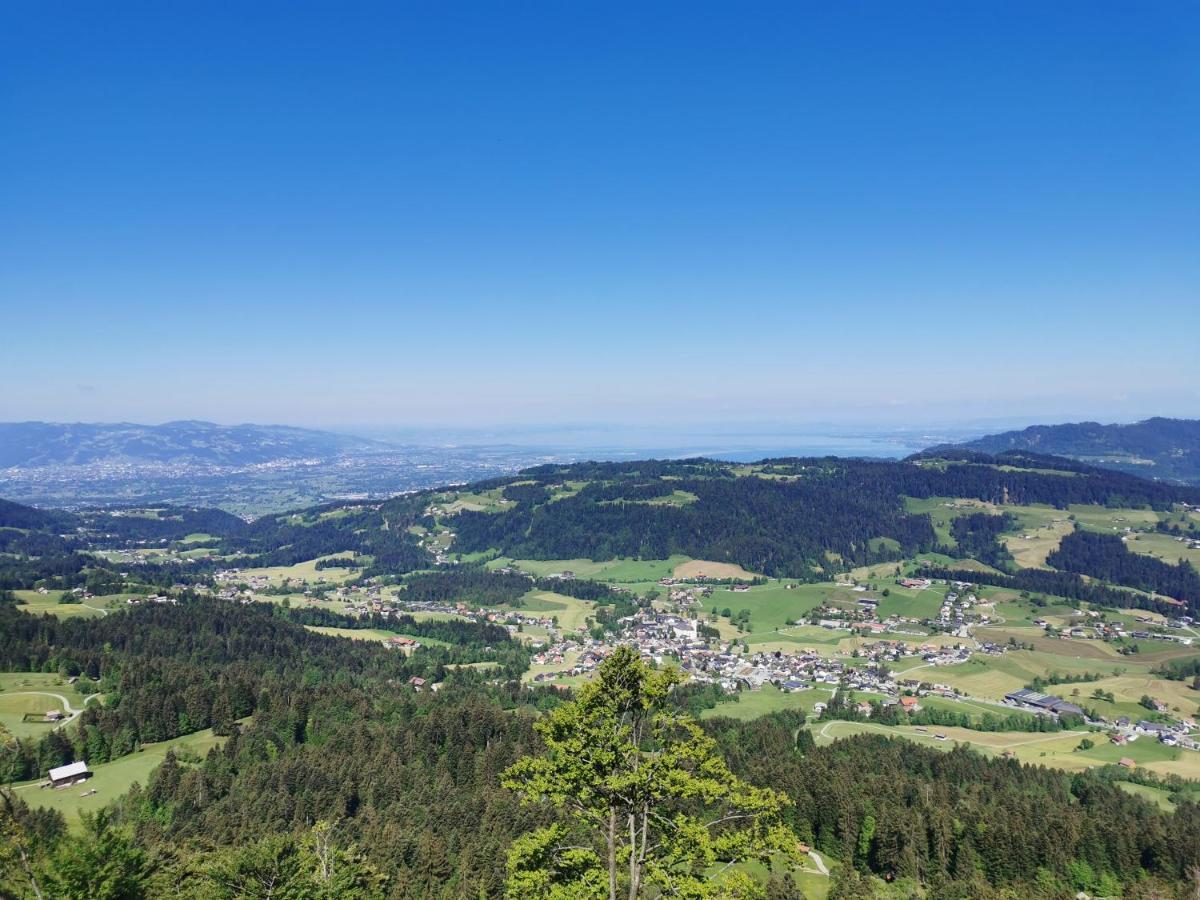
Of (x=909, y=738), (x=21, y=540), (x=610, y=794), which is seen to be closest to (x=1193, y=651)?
(x=909, y=738)

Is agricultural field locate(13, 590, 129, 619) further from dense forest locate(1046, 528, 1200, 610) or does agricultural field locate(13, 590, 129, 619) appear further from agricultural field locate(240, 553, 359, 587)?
dense forest locate(1046, 528, 1200, 610)

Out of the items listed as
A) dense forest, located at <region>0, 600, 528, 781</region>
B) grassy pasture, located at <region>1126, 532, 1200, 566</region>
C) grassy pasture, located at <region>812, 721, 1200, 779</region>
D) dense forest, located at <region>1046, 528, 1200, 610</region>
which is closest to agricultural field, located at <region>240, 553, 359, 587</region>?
dense forest, located at <region>0, 600, 528, 781</region>

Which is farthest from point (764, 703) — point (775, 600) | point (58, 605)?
point (58, 605)

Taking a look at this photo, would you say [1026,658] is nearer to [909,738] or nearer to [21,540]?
[909,738]

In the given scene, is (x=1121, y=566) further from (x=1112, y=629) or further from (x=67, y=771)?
(x=67, y=771)

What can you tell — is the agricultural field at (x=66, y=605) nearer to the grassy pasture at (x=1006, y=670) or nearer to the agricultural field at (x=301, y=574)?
the agricultural field at (x=301, y=574)
